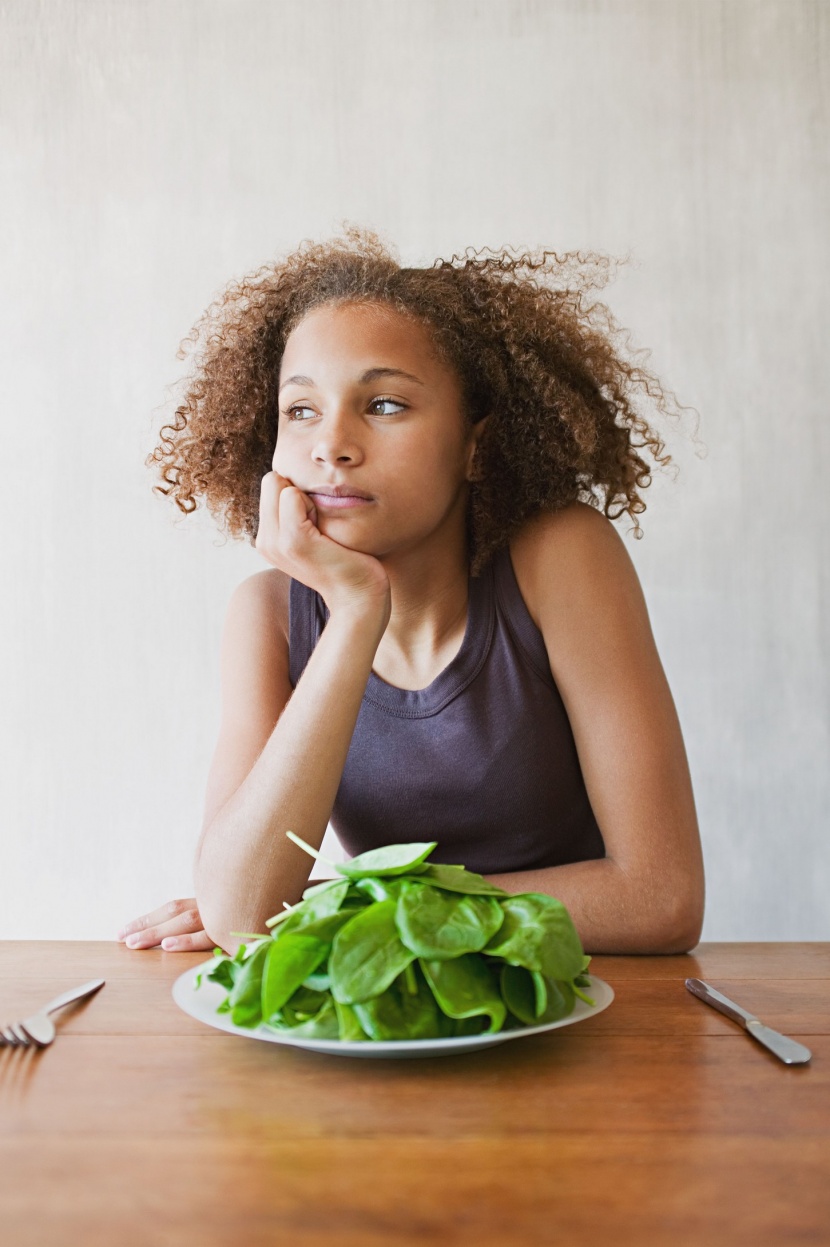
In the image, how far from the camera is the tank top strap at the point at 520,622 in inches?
51.8

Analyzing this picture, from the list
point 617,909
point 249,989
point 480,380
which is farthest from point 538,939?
point 480,380

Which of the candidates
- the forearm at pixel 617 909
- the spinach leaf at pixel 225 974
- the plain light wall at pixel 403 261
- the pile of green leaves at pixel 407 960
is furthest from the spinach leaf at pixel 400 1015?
the plain light wall at pixel 403 261

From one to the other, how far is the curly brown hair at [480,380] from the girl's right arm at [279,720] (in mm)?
224

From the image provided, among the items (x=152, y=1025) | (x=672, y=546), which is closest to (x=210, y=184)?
(x=672, y=546)

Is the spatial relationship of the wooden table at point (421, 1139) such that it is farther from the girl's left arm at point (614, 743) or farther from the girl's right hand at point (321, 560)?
the girl's right hand at point (321, 560)

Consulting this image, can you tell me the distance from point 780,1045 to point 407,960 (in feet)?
0.81

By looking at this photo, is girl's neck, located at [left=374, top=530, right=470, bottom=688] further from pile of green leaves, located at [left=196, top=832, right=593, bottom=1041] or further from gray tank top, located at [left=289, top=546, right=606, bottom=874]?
pile of green leaves, located at [left=196, top=832, right=593, bottom=1041]

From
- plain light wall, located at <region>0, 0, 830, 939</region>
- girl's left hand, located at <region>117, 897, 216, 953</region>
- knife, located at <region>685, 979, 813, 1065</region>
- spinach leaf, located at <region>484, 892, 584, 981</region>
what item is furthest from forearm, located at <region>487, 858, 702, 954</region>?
plain light wall, located at <region>0, 0, 830, 939</region>

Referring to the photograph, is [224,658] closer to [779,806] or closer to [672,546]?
[672,546]

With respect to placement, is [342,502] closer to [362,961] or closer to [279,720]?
[279,720]

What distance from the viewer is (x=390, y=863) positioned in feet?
2.07

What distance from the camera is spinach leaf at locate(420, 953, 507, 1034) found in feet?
1.91

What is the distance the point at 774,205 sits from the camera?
2.33m

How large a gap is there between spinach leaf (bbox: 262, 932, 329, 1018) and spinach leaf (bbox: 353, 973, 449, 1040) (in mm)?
35
